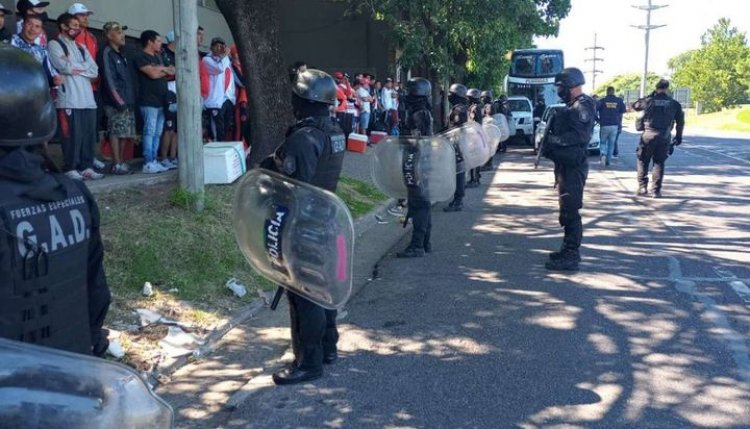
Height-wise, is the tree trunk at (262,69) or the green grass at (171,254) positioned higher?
the tree trunk at (262,69)

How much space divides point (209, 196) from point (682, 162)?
15137 mm

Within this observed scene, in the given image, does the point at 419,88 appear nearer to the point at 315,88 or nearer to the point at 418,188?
the point at 418,188

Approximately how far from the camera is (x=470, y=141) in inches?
382

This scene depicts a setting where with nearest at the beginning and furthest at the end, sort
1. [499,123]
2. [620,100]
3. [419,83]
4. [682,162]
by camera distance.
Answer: [419,83]
[499,123]
[620,100]
[682,162]

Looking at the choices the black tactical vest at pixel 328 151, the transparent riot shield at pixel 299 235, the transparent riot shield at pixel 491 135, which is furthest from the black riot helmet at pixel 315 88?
the transparent riot shield at pixel 491 135

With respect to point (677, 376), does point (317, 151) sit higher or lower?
higher

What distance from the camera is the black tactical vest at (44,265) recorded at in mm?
2160

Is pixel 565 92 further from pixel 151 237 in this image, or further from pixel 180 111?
pixel 151 237

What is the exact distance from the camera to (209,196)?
24.6ft

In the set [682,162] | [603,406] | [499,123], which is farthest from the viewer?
[682,162]

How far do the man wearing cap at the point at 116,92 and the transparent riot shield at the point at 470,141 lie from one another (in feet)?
13.1

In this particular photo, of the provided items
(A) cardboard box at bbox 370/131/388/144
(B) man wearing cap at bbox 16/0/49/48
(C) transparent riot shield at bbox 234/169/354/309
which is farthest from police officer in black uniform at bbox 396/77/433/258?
(A) cardboard box at bbox 370/131/388/144

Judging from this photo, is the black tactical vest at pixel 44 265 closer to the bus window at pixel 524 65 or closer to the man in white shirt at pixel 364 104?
the man in white shirt at pixel 364 104

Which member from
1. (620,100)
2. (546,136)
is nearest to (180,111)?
(546,136)
